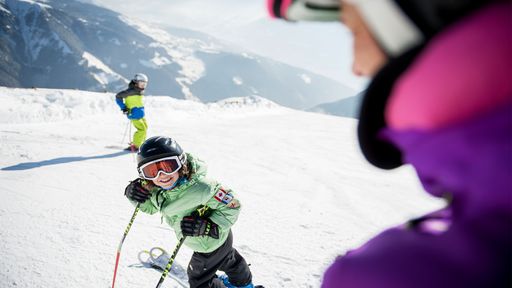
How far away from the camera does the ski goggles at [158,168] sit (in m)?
2.70

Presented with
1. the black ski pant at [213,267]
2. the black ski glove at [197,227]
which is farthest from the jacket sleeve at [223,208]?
the black ski pant at [213,267]

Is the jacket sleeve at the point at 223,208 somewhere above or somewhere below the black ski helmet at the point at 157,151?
below

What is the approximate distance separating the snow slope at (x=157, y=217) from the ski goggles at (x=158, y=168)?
1247mm

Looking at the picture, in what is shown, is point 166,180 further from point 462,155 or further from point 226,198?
point 462,155

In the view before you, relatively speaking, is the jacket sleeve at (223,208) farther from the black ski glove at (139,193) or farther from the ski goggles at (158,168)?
the black ski glove at (139,193)

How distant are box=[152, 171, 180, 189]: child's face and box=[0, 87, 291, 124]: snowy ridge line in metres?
10.5

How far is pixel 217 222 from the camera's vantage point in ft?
8.86

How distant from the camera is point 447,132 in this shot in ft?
1.58

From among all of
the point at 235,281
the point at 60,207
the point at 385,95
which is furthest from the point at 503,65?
the point at 60,207

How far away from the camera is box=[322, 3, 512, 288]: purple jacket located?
1.46 ft

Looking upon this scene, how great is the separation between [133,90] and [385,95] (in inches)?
339

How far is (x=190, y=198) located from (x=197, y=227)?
289mm

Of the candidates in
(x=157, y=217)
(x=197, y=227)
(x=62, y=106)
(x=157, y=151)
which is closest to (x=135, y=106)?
(x=157, y=217)

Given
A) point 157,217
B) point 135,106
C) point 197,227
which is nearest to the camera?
point 197,227
